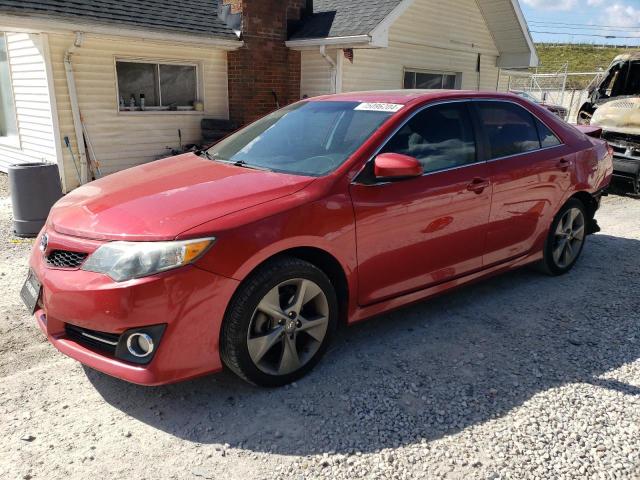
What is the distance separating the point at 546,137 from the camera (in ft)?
15.0

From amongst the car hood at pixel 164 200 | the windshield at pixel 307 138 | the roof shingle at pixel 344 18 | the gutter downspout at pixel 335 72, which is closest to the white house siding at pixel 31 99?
the roof shingle at pixel 344 18

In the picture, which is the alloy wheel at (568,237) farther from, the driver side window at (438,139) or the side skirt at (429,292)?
the driver side window at (438,139)

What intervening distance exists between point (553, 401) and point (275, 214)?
74.7 inches

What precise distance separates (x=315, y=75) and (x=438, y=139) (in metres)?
8.41

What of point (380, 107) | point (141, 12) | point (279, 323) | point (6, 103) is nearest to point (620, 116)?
point (380, 107)

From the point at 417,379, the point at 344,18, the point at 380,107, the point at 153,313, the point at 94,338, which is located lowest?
the point at 417,379

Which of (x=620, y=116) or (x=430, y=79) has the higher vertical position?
(x=430, y=79)

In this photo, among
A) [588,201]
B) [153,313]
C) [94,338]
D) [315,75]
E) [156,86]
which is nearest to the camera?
[153,313]

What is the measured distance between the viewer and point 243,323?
2781 mm

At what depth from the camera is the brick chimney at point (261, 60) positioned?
10812 mm

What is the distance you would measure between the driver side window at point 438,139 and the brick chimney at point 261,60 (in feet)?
25.2

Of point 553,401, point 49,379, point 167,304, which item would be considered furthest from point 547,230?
point 49,379

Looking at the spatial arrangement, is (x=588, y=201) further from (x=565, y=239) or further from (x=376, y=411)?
(x=376, y=411)

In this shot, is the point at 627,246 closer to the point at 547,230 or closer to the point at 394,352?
the point at 547,230
